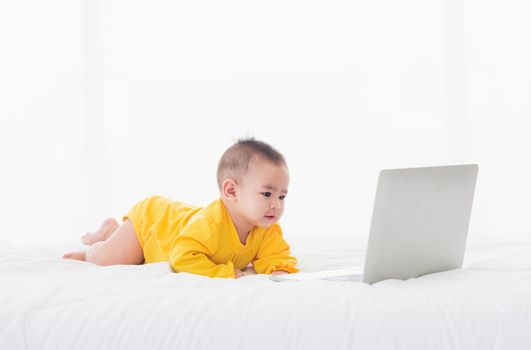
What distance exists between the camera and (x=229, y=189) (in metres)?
1.94

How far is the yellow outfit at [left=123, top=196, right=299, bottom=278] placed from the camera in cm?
180

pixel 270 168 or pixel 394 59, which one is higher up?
pixel 394 59

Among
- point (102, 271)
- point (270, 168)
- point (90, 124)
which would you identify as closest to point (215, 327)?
point (102, 271)

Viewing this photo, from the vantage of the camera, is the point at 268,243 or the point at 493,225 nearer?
the point at 268,243

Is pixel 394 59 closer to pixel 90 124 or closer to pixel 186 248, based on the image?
pixel 90 124

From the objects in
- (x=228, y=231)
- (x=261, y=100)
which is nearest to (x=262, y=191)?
(x=228, y=231)

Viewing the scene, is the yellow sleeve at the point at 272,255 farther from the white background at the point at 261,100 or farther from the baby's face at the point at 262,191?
the white background at the point at 261,100

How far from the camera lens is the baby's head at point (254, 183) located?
188 cm

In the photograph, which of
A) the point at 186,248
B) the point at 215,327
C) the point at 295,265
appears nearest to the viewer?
the point at 215,327

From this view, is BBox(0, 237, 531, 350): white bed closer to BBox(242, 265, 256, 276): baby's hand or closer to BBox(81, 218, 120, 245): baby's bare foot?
BBox(242, 265, 256, 276): baby's hand

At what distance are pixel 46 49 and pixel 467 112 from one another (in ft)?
8.66

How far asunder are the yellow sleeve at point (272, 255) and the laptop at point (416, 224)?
0.89 ft

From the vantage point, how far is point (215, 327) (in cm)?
124

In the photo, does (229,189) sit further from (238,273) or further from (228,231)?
(238,273)
